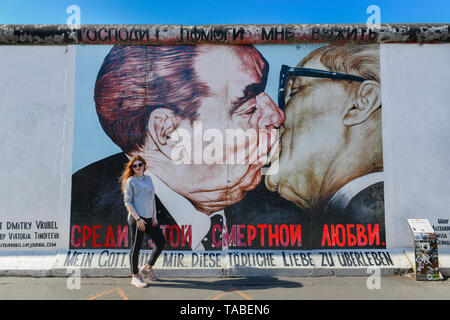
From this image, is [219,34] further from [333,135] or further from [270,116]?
[333,135]

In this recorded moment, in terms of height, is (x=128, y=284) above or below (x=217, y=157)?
below

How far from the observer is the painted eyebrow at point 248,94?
6648 millimetres

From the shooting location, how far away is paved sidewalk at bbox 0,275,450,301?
4.84 meters

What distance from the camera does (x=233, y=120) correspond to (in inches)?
261

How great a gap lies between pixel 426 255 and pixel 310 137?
2.81m

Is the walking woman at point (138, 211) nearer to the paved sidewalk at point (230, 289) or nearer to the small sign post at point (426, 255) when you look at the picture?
the paved sidewalk at point (230, 289)

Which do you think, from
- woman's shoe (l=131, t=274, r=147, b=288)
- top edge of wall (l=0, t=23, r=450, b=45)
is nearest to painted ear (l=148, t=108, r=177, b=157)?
top edge of wall (l=0, t=23, r=450, b=45)

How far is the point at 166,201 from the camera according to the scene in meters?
6.48

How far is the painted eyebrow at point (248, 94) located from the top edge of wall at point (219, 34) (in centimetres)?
92

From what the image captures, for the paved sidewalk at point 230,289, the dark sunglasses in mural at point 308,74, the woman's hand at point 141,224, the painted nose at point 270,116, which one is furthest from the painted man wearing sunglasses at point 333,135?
the woman's hand at point 141,224

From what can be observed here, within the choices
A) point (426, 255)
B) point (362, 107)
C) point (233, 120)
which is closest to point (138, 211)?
point (233, 120)

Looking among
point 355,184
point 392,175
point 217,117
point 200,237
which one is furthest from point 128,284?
point 392,175

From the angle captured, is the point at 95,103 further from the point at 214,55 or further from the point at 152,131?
the point at 214,55

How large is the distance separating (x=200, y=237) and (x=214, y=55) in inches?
140
